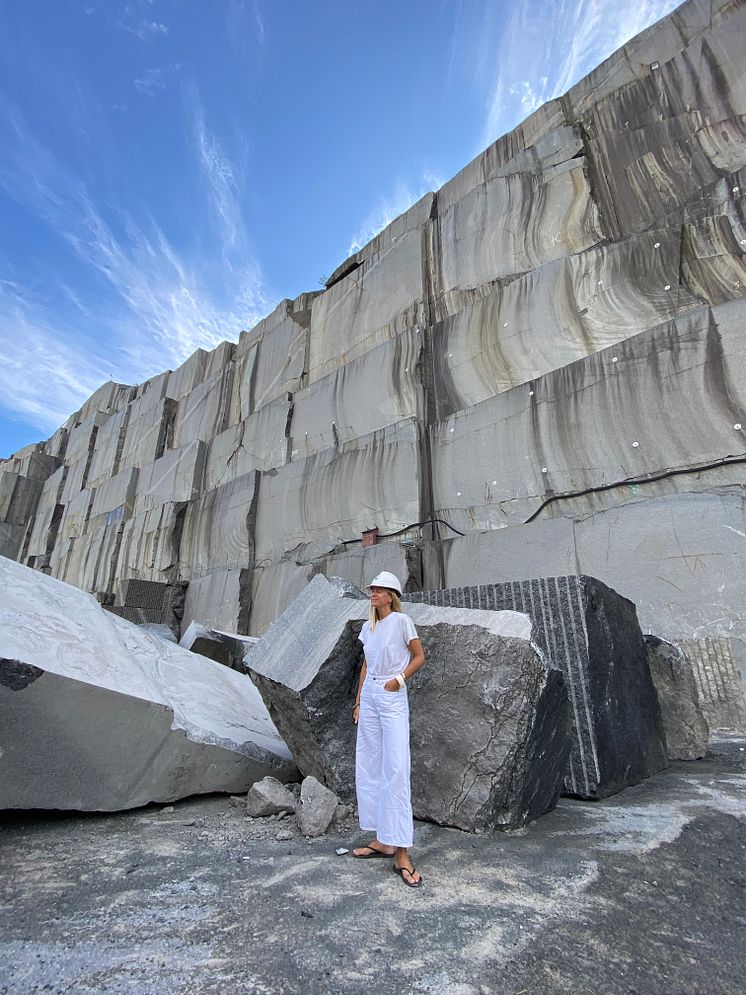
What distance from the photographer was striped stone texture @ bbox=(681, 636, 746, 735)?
4250 millimetres

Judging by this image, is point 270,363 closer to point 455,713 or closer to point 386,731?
point 455,713

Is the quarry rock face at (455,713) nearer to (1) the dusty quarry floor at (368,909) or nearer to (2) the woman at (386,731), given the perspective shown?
(1) the dusty quarry floor at (368,909)

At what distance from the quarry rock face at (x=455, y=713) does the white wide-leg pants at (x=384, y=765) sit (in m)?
0.41

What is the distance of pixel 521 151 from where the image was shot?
8.41 meters

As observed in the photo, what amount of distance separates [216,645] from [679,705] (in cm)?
414

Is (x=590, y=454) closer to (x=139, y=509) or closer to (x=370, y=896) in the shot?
(x=370, y=896)

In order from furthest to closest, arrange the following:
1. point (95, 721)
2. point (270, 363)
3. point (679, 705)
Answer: point (270, 363) → point (679, 705) → point (95, 721)

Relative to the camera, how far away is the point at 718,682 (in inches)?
171

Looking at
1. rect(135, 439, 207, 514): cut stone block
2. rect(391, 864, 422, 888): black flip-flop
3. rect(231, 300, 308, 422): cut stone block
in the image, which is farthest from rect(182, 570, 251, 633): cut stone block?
rect(391, 864, 422, 888): black flip-flop

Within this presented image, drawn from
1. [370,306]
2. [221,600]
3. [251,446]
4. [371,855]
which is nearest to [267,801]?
[371,855]

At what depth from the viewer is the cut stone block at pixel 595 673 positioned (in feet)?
9.24

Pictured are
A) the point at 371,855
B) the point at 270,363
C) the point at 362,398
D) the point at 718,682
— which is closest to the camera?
the point at 371,855

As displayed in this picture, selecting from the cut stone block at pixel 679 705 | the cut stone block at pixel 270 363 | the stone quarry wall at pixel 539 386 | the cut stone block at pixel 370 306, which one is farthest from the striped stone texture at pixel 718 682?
the cut stone block at pixel 270 363

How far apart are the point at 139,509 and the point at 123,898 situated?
1336 cm
